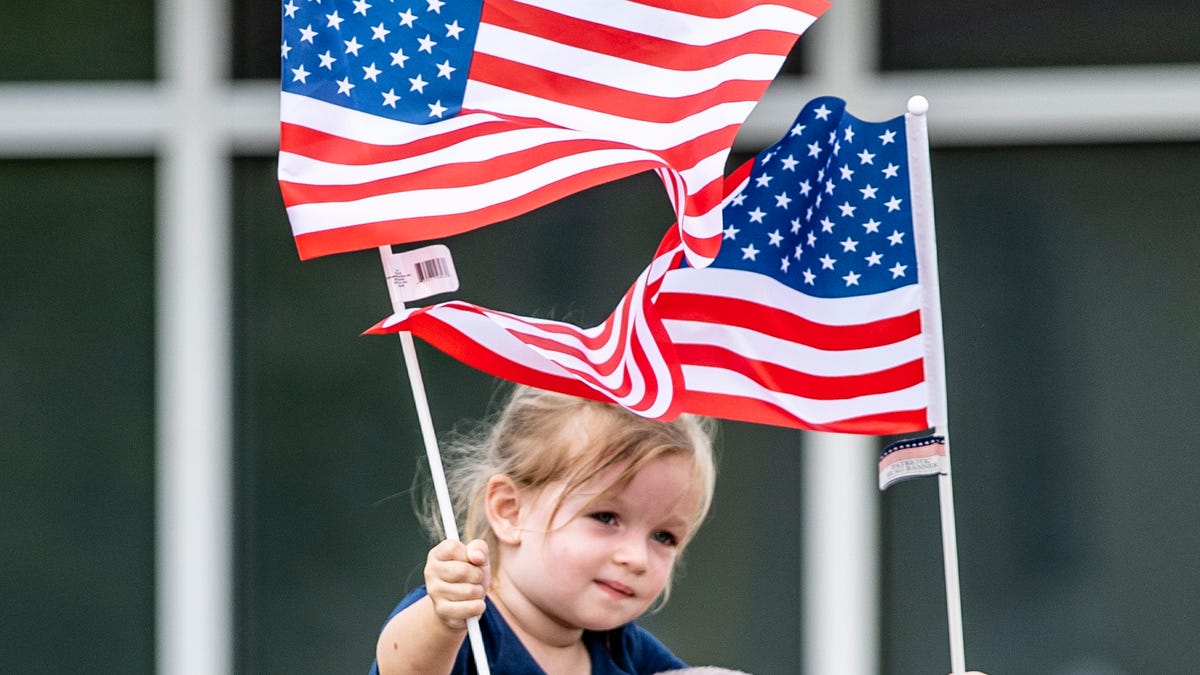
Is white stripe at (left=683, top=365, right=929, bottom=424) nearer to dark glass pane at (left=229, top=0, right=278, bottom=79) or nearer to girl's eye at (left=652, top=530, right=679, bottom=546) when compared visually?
girl's eye at (left=652, top=530, right=679, bottom=546)

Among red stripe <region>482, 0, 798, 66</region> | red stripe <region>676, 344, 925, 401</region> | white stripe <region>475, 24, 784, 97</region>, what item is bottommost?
red stripe <region>676, 344, 925, 401</region>

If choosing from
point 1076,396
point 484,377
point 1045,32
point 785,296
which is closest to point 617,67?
point 785,296

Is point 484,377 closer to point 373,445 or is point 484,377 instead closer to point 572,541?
point 373,445

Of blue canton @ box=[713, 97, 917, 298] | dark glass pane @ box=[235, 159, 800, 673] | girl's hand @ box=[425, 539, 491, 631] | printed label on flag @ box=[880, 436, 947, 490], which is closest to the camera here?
girl's hand @ box=[425, 539, 491, 631]

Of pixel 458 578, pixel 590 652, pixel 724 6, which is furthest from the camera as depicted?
pixel 590 652

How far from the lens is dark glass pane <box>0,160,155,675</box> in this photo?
4062mm

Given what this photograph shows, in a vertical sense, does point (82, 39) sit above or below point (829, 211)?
above

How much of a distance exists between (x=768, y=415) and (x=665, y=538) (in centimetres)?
23

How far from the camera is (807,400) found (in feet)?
7.98

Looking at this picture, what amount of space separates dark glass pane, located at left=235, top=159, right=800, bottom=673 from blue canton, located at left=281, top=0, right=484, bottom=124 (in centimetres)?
171

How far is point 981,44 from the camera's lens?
12.8 feet

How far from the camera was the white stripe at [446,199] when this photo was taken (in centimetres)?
215

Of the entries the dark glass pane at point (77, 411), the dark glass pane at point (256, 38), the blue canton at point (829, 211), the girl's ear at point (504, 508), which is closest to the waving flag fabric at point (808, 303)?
the blue canton at point (829, 211)

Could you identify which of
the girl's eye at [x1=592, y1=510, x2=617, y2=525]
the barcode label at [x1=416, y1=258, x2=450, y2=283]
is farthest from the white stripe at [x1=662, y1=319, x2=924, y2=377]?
the barcode label at [x1=416, y1=258, x2=450, y2=283]
